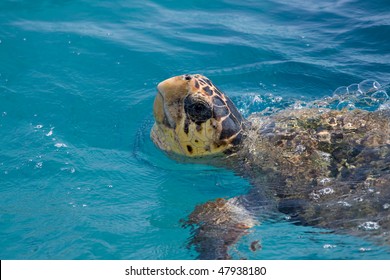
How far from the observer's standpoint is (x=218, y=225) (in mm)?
3633

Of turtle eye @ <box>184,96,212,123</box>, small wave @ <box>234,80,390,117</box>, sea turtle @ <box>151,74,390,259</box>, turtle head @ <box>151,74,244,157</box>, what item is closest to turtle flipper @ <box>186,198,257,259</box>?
sea turtle @ <box>151,74,390,259</box>

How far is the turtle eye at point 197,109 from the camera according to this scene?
3928mm

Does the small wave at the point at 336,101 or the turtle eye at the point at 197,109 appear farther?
the small wave at the point at 336,101

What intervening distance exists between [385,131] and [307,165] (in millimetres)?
736

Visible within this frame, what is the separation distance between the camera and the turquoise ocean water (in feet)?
12.4

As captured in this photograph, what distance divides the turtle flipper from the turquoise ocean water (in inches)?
3.5

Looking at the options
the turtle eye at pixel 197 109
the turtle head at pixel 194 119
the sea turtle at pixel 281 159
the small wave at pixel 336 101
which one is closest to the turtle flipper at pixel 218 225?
the sea turtle at pixel 281 159

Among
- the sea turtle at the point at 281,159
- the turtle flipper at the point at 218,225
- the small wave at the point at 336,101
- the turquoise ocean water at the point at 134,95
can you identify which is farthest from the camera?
the small wave at the point at 336,101

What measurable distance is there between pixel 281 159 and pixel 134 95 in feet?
7.88

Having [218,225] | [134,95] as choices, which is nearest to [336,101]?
[134,95]

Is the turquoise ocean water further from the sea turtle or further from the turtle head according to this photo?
the turtle head

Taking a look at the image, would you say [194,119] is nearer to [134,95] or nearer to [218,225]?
[218,225]

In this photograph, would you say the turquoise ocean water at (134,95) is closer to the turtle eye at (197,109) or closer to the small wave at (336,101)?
the small wave at (336,101)

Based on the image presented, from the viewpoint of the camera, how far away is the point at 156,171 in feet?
15.1
